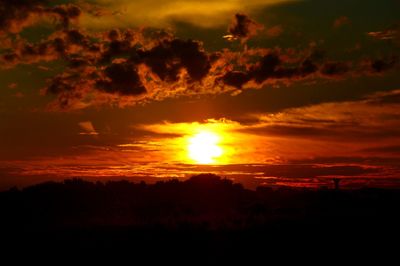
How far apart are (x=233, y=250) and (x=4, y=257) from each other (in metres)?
11.6

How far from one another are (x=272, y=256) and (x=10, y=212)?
4007 centimetres

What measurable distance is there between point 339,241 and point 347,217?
1056 centimetres

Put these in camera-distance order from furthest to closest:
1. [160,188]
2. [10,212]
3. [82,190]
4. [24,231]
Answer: [160,188], [82,190], [10,212], [24,231]

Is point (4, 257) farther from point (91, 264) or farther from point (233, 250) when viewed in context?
point (233, 250)

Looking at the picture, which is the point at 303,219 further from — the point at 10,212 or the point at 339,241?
the point at 10,212

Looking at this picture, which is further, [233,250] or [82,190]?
[82,190]

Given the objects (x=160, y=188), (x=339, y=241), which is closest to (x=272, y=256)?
(x=339, y=241)

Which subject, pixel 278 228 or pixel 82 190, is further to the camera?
pixel 82 190

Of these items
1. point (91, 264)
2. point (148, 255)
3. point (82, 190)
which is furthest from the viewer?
point (82, 190)

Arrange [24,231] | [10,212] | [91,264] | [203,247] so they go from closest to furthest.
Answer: [91,264] < [203,247] < [24,231] < [10,212]

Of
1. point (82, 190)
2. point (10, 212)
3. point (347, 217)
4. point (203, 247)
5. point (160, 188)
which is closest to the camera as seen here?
point (203, 247)

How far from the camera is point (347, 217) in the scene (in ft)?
133

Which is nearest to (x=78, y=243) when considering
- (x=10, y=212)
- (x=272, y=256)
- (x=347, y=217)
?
(x=272, y=256)

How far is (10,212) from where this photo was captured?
58906 mm
